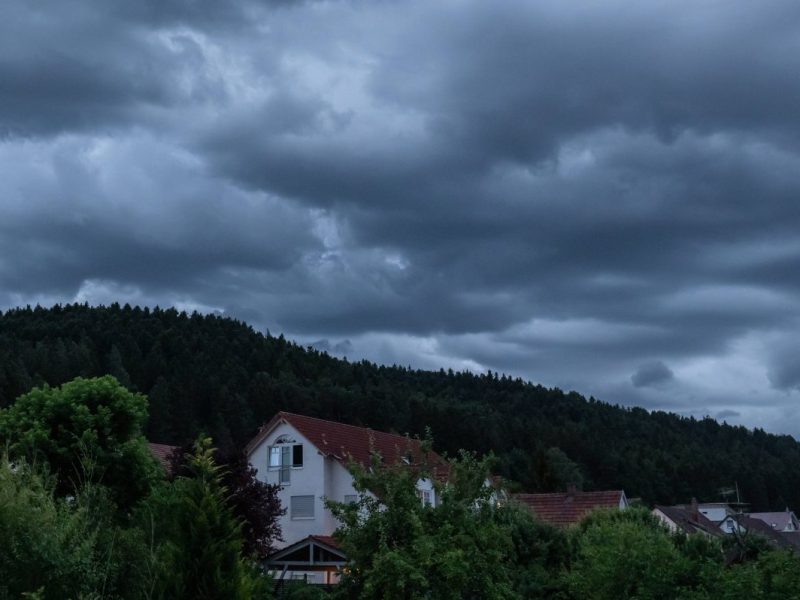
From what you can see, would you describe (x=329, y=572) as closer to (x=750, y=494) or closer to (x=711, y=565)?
(x=711, y=565)

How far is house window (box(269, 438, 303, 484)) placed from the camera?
59750 millimetres

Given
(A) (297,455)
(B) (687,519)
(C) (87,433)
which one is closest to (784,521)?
(B) (687,519)

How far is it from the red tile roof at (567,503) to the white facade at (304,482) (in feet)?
22.9

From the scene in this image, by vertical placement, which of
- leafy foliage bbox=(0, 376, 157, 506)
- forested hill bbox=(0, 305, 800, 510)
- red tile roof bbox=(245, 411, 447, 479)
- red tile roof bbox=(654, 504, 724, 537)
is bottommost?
red tile roof bbox=(654, 504, 724, 537)

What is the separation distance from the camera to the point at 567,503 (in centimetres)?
6147

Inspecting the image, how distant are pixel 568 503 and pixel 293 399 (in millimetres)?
84594

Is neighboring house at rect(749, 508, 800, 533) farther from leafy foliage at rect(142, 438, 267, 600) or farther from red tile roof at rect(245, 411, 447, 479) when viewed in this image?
leafy foliage at rect(142, 438, 267, 600)

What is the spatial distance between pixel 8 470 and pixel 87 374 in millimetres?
111772

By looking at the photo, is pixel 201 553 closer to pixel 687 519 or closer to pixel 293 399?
pixel 687 519

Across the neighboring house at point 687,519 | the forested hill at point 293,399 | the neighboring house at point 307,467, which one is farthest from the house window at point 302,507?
the forested hill at point 293,399

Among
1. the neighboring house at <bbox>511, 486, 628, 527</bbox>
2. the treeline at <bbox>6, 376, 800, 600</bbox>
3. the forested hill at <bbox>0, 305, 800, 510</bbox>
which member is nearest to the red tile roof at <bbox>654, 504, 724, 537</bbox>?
the neighboring house at <bbox>511, 486, 628, 527</bbox>

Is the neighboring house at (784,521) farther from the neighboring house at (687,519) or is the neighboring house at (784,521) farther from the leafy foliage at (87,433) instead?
the leafy foliage at (87,433)

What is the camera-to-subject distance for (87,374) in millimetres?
128250

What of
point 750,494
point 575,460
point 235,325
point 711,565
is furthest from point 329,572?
point 750,494
